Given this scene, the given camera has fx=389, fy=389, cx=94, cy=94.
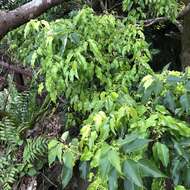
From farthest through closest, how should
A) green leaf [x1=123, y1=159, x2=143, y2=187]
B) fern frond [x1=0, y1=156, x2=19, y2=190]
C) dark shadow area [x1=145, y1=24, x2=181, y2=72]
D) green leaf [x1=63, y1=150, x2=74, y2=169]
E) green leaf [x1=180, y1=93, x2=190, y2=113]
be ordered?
dark shadow area [x1=145, y1=24, x2=181, y2=72]
fern frond [x1=0, y1=156, x2=19, y2=190]
green leaf [x1=180, y1=93, x2=190, y2=113]
green leaf [x1=63, y1=150, x2=74, y2=169]
green leaf [x1=123, y1=159, x2=143, y2=187]

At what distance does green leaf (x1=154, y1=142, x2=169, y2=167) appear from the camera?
50.1 inches

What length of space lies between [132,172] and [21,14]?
1563 millimetres

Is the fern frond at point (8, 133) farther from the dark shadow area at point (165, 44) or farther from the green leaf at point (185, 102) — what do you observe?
the green leaf at point (185, 102)

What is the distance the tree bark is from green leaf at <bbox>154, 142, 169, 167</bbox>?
4.62 feet

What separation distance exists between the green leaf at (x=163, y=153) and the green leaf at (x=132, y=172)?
11 cm

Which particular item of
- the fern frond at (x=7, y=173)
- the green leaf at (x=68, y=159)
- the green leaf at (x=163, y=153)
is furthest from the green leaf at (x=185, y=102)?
the fern frond at (x=7, y=173)

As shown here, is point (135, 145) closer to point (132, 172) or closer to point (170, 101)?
point (132, 172)

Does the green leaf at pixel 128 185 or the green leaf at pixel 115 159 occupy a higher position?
the green leaf at pixel 115 159

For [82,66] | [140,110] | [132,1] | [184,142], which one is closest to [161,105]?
[140,110]

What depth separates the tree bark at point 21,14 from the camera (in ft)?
7.64

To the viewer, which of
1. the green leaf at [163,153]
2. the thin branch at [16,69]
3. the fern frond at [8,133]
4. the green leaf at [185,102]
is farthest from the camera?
the thin branch at [16,69]

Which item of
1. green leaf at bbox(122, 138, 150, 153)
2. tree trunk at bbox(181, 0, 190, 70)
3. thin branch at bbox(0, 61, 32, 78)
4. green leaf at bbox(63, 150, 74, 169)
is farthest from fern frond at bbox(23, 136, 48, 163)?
green leaf at bbox(122, 138, 150, 153)

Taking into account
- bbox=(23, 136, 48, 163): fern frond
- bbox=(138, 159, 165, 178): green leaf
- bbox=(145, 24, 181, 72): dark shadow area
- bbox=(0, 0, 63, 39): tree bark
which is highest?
bbox=(0, 0, 63, 39): tree bark

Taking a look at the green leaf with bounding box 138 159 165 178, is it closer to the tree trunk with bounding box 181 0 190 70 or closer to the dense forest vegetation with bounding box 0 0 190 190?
the dense forest vegetation with bounding box 0 0 190 190
